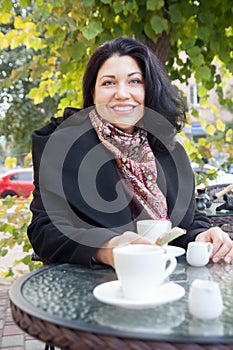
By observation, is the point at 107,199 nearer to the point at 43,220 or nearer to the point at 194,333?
the point at 43,220

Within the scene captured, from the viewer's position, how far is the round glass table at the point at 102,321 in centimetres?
80

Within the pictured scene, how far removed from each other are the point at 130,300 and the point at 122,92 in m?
0.84

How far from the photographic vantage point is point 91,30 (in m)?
2.65

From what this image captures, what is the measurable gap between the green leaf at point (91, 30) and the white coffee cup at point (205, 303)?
199cm

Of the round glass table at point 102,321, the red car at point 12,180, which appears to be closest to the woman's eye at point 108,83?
the round glass table at point 102,321

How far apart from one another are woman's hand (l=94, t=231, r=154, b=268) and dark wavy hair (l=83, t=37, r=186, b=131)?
0.64 meters

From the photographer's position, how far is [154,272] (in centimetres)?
94

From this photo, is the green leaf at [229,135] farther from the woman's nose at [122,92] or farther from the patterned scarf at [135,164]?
the woman's nose at [122,92]

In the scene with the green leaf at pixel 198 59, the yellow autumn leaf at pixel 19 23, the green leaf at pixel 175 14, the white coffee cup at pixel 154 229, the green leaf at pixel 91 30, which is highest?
the yellow autumn leaf at pixel 19 23

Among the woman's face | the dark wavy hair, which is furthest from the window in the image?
the woman's face

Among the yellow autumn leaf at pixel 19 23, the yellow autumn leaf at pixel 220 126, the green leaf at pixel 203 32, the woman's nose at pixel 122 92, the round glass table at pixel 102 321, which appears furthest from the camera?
the yellow autumn leaf at pixel 220 126

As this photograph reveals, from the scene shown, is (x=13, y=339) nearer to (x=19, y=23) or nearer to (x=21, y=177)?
(x=19, y=23)

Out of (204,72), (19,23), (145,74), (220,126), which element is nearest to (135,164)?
(145,74)

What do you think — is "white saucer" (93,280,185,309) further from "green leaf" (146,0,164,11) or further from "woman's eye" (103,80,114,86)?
"green leaf" (146,0,164,11)
